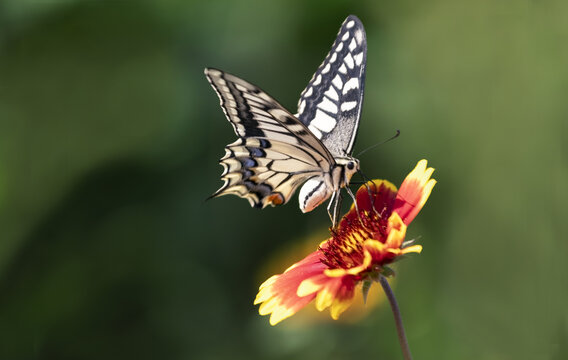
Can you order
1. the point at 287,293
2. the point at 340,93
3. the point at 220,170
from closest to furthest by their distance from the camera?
the point at 287,293 → the point at 340,93 → the point at 220,170

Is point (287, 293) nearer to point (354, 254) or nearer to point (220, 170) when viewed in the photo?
point (354, 254)

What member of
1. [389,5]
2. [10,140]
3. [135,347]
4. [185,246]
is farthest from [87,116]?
[389,5]

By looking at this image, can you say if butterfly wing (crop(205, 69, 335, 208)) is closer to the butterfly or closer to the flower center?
the butterfly

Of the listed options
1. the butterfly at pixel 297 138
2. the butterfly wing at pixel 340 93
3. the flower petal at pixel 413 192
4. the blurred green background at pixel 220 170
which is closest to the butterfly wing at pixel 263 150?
the butterfly at pixel 297 138

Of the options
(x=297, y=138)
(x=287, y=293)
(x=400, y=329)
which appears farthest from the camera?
(x=297, y=138)

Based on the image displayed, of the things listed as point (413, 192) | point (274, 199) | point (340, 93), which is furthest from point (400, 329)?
point (340, 93)

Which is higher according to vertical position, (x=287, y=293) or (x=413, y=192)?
(x=413, y=192)

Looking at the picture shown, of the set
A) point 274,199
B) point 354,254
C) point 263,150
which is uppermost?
point 263,150

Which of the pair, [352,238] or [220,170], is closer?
[352,238]

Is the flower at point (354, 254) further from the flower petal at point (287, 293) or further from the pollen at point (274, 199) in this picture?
the pollen at point (274, 199)
